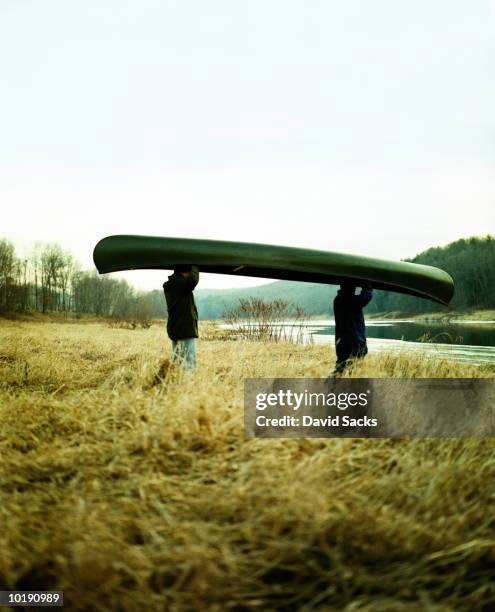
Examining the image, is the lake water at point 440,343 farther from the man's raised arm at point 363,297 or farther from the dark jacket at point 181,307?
the dark jacket at point 181,307

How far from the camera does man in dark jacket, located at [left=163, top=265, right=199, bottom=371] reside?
5.02 meters

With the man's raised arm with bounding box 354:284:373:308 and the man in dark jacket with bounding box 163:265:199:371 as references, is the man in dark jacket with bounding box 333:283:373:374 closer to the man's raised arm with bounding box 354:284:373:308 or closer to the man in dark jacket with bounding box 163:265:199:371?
the man's raised arm with bounding box 354:284:373:308

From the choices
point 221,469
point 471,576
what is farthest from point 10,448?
point 471,576

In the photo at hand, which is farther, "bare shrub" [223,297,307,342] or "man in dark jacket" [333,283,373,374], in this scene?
"bare shrub" [223,297,307,342]

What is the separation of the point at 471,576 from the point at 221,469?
1312mm

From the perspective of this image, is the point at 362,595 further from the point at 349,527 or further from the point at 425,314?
the point at 425,314

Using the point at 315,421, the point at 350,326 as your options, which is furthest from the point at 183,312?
the point at 315,421

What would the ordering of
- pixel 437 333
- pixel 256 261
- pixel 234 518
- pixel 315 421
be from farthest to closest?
pixel 437 333 < pixel 256 261 < pixel 315 421 < pixel 234 518

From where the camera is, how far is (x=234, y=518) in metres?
2.25

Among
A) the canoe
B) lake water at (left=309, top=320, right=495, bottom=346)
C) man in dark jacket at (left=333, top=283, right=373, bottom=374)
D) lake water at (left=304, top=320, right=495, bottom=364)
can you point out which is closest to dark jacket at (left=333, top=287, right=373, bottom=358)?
man in dark jacket at (left=333, top=283, right=373, bottom=374)

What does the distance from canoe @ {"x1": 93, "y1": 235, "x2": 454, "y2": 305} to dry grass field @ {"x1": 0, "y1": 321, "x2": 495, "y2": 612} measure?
2.19 metres

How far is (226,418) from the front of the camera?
322 centimetres

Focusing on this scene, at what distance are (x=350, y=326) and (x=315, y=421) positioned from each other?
184cm

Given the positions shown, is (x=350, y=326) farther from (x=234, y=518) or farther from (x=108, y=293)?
(x=108, y=293)
